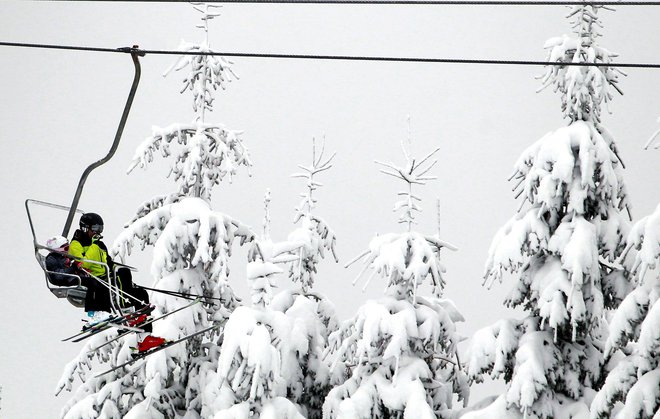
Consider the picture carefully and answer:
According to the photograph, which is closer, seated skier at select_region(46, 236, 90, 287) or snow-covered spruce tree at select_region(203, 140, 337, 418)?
seated skier at select_region(46, 236, 90, 287)

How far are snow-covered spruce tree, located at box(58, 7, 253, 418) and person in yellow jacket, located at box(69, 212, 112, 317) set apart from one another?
30.8 feet

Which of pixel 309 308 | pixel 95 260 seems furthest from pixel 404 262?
pixel 95 260

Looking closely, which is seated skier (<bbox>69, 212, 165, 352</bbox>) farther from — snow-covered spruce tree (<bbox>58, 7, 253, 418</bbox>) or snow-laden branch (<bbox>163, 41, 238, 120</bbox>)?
snow-laden branch (<bbox>163, 41, 238, 120</bbox>)

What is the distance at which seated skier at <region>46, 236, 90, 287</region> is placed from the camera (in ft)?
47.7

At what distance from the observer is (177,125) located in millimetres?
26781

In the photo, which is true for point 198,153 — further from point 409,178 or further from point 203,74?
point 409,178

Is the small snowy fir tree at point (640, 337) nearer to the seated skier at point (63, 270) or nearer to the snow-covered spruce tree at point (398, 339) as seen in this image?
the snow-covered spruce tree at point (398, 339)

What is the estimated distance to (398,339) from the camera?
22.8 m

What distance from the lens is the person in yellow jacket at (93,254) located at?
14.9 meters

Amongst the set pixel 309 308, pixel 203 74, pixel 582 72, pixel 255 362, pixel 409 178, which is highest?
pixel 203 74

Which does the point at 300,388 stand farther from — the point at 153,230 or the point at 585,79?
the point at 585,79

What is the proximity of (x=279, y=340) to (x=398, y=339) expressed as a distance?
2.48 meters

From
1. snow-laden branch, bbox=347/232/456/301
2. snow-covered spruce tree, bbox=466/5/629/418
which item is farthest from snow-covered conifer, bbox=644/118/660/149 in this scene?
snow-laden branch, bbox=347/232/456/301

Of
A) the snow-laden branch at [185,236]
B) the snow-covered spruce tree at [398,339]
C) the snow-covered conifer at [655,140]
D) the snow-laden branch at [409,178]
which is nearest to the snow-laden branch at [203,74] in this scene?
the snow-laden branch at [185,236]
